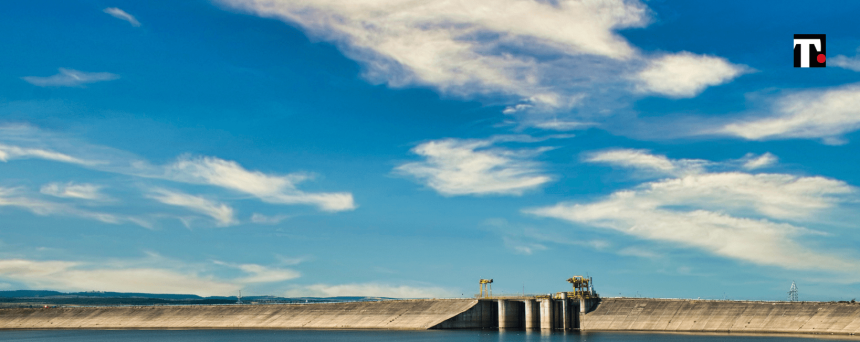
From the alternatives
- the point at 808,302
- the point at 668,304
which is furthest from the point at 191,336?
the point at 808,302

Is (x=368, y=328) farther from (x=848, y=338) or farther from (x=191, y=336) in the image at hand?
(x=848, y=338)

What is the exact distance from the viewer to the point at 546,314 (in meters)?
163

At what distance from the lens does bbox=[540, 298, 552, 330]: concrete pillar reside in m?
162

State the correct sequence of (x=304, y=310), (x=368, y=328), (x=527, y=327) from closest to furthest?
(x=527, y=327) < (x=368, y=328) < (x=304, y=310)

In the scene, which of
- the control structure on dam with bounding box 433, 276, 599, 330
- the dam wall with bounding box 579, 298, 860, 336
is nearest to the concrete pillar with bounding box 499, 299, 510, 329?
the control structure on dam with bounding box 433, 276, 599, 330

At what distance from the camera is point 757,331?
13875 cm

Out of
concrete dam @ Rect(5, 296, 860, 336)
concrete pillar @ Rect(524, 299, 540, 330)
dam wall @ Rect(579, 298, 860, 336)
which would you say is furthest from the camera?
concrete pillar @ Rect(524, 299, 540, 330)

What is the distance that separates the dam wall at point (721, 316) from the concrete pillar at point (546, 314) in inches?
275

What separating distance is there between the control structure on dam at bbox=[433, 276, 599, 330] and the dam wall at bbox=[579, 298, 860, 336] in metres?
3.09

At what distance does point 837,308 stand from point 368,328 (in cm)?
10043

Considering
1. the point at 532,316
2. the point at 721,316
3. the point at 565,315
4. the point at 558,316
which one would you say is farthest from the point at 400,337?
the point at 721,316

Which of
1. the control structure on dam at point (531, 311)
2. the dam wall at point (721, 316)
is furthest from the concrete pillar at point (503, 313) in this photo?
the dam wall at point (721, 316)

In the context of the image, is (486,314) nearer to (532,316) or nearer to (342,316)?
(532,316)

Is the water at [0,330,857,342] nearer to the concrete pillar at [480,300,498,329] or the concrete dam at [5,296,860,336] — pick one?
the concrete dam at [5,296,860,336]
